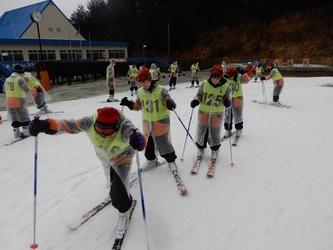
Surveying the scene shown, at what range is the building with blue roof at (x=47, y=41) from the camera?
3244cm

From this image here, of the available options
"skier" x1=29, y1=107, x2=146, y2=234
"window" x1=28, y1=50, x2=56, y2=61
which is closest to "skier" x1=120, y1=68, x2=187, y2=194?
"skier" x1=29, y1=107, x2=146, y2=234

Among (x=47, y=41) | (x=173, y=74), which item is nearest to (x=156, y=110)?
(x=173, y=74)

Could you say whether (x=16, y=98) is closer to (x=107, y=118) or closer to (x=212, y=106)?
(x=212, y=106)

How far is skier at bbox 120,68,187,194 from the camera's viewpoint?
475 centimetres

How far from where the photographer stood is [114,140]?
349 cm

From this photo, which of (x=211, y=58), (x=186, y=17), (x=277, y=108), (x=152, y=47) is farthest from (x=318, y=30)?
(x=277, y=108)

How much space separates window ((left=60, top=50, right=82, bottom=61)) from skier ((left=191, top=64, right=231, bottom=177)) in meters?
34.9

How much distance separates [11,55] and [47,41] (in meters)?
4.38

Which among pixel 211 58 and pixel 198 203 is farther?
pixel 211 58

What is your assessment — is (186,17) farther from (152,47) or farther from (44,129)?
(44,129)

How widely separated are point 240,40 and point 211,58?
4.99 meters

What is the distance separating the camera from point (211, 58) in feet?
144

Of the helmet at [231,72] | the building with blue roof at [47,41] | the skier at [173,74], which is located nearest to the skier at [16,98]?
the helmet at [231,72]

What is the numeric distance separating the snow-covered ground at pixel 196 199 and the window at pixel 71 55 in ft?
105
